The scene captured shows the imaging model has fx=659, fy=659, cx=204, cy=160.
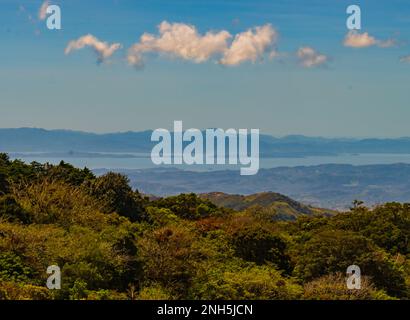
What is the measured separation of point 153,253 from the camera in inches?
1177

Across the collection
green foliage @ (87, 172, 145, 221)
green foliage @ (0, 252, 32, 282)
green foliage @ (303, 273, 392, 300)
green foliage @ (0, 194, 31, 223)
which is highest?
green foliage @ (87, 172, 145, 221)

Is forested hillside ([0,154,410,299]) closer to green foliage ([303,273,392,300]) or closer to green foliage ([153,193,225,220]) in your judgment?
green foliage ([303,273,392,300])

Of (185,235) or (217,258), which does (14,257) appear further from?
(217,258)

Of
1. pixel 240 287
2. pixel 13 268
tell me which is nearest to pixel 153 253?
pixel 240 287

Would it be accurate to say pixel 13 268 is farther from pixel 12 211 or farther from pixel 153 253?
pixel 12 211

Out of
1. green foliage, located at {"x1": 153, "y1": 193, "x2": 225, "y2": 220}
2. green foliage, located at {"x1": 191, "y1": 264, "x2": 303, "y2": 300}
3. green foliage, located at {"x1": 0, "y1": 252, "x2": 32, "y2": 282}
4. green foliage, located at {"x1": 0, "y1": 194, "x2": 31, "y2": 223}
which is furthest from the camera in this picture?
green foliage, located at {"x1": 153, "y1": 193, "x2": 225, "y2": 220}

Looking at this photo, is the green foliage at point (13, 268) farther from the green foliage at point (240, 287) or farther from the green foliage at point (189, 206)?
the green foliage at point (189, 206)

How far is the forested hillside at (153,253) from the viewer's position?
26.8 m

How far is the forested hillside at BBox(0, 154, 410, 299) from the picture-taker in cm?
2677

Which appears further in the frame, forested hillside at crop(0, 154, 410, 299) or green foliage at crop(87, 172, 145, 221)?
green foliage at crop(87, 172, 145, 221)

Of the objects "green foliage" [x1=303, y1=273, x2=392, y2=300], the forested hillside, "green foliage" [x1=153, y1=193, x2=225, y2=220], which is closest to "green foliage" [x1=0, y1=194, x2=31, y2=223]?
the forested hillside

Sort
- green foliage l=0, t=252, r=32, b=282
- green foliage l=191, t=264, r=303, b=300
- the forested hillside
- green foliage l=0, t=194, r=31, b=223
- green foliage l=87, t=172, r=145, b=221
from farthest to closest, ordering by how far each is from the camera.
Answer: green foliage l=87, t=172, r=145, b=221
green foliage l=0, t=194, r=31, b=223
the forested hillside
green foliage l=191, t=264, r=303, b=300
green foliage l=0, t=252, r=32, b=282
